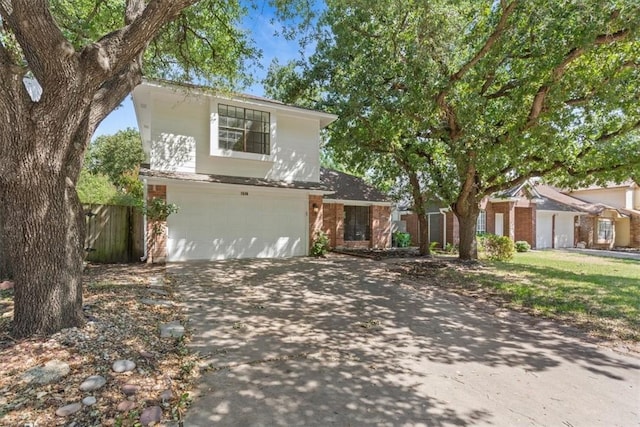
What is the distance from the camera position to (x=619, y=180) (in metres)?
10.5

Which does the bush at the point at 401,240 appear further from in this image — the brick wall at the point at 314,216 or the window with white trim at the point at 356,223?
the brick wall at the point at 314,216

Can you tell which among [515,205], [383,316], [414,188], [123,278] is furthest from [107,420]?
[515,205]

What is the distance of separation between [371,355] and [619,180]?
11080 mm

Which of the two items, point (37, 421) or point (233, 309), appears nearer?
point (37, 421)

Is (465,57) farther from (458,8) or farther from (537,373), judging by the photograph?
(537,373)

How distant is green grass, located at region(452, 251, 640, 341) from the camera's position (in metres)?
5.86

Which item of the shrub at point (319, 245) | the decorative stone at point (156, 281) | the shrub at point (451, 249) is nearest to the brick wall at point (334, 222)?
the shrub at point (319, 245)

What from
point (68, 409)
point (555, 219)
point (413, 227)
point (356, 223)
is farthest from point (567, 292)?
point (555, 219)

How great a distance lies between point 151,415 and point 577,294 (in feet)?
29.1

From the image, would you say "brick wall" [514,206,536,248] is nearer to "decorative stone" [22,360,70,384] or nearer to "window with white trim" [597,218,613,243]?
"window with white trim" [597,218,613,243]

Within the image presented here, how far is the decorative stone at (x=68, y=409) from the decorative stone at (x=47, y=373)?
1.63 feet

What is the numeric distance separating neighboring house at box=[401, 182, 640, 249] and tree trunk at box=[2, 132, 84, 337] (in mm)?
18702

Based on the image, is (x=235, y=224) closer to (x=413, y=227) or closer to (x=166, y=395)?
(x=166, y=395)

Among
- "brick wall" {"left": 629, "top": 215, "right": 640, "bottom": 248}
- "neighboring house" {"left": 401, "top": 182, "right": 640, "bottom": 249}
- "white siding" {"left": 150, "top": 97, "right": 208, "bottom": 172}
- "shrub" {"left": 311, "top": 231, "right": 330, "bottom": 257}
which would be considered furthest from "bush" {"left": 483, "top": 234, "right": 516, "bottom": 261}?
"brick wall" {"left": 629, "top": 215, "right": 640, "bottom": 248}
